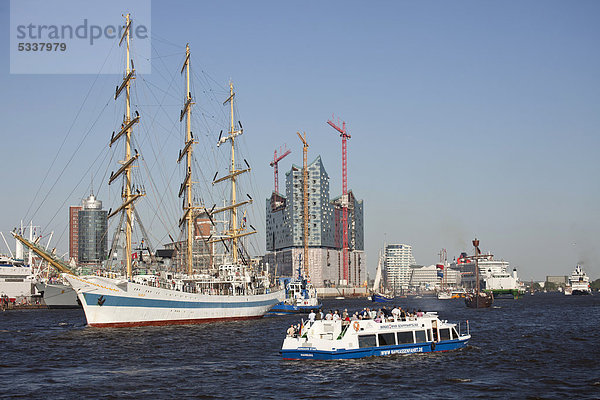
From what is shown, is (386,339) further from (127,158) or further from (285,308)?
(285,308)

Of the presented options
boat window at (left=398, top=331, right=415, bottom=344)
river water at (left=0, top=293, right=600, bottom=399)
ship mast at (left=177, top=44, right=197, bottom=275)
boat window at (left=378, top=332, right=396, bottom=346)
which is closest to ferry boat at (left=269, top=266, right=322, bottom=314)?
ship mast at (left=177, top=44, right=197, bottom=275)

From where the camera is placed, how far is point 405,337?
155 ft

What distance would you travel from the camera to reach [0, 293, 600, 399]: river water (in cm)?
3544

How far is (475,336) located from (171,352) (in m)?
32.3

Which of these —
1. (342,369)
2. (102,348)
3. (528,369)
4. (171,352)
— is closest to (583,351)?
(528,369)

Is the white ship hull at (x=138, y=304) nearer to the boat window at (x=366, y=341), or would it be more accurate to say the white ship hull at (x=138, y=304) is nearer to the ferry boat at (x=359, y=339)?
the ferry boat at (x=359, y=339)

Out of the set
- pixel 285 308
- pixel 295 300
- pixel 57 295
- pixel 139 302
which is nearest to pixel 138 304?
Answer: pixel 139 302

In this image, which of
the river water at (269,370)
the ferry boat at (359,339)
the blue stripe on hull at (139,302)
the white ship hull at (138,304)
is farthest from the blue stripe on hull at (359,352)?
the white ship hull at (138,304)

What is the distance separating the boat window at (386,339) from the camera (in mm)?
46016

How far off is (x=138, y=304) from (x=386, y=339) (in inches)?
1638

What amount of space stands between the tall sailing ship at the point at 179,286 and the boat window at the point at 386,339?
41.1 m

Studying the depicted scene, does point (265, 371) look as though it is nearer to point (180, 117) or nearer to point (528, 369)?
point (528, 369)

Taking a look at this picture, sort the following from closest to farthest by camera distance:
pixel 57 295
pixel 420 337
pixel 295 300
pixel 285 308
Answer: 1. pixel 420 337
2. pixel 285 308
3. pixel 295 300
4. pixel 57 295

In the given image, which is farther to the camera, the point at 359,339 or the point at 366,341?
the point at 366,341
